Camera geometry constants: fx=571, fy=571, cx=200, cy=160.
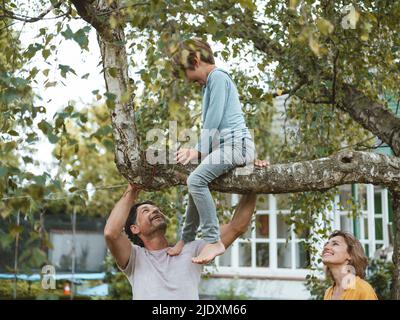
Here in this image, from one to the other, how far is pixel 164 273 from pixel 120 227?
0.35 meters

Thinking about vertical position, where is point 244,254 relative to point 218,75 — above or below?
below

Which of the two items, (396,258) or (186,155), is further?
(396,258)

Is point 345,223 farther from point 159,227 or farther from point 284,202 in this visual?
point 159,227

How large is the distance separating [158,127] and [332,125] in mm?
1745

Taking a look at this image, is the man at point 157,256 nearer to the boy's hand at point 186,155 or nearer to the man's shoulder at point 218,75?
the boy's hand at point 186,155

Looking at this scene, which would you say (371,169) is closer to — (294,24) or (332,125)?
(294,24)

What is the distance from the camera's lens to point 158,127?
4.77 metres

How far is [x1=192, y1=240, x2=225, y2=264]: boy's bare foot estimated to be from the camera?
9.51 feet

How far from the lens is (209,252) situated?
293 centimetres

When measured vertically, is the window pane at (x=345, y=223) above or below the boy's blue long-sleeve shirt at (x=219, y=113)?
below

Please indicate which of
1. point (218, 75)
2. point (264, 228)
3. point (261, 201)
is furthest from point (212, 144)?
point (264, 228)

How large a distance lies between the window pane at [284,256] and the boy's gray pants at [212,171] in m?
7.82

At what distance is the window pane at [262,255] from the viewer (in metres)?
10.6

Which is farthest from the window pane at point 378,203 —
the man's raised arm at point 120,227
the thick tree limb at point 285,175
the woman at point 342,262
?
the man's raised arm at point 120,227
